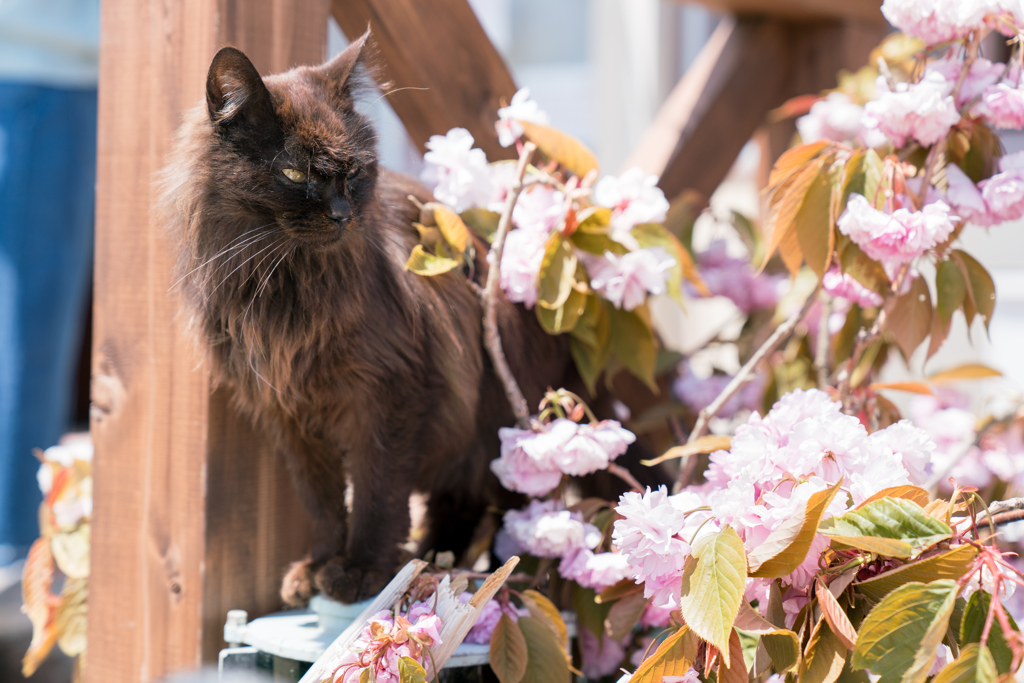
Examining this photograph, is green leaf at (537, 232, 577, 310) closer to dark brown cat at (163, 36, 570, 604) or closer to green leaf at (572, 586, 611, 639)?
dark brown cat at (163, 36, 570, 604)

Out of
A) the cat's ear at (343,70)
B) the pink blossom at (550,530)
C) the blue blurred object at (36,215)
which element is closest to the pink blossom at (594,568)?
the pink blossom at (550,530)

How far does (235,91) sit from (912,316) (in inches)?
44.5

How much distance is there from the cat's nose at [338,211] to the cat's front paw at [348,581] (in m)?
0.57

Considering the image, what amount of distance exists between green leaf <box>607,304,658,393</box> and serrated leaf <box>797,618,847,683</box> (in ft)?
2.15

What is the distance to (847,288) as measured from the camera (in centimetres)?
137

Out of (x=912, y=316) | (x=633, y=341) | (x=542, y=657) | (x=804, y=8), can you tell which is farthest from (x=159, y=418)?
(x=804, y=8)

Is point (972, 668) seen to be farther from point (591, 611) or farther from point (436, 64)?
point (436, 64)

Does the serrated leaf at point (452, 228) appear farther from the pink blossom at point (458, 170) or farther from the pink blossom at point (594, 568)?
the pink blossom at point (594, 568)

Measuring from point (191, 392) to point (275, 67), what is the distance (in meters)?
0.58

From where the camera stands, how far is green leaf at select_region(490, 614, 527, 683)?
1122mm

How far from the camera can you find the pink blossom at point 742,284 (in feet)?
7.11

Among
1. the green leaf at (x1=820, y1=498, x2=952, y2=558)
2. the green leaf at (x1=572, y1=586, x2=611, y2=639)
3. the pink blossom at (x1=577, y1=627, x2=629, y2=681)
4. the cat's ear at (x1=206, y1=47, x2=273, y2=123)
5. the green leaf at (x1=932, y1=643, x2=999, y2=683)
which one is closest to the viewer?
the green leaf at (x1=932, y1=643, x2=999, y2=683)

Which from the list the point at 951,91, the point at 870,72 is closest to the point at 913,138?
the point at 951,91

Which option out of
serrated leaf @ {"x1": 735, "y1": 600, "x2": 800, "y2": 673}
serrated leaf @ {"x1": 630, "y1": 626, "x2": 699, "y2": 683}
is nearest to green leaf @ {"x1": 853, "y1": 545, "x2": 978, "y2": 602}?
serrated leaf @ {"x1": 735, "y1": 600, "x2": 800, "y2": 673}
